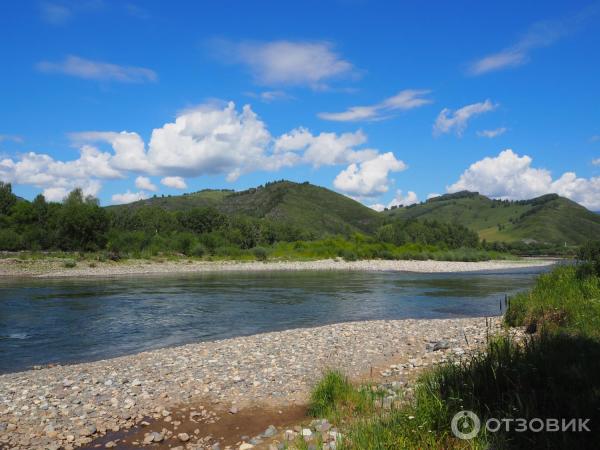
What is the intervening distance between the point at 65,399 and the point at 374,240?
11456cm

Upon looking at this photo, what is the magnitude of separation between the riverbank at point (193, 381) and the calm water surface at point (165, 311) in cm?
338

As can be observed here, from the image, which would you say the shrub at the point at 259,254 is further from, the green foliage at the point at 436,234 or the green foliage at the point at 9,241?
the green foliage at the point at 436,234

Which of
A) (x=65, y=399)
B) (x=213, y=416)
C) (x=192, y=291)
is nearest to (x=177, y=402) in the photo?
(x=213, y=416)

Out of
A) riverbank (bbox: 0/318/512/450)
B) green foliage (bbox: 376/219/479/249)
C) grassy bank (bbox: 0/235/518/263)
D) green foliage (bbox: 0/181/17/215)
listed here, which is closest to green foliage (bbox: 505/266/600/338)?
riverbank (bbox: 0/318/512/450)

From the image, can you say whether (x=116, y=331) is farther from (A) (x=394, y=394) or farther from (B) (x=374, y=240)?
(B) (x=374, y=240)

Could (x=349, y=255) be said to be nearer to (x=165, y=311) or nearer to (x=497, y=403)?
(x=165, y=311)

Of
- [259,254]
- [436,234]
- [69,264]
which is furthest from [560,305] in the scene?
[436,234]

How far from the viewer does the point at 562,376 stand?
18.6ft

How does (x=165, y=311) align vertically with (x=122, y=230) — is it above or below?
below

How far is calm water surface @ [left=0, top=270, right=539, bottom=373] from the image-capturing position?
55.1 ft

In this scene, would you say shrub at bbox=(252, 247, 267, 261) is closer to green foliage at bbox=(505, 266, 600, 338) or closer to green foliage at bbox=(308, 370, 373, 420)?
green foliage at bbox=(505, 266, 600, 338)

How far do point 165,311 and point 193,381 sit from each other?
15.0 meters

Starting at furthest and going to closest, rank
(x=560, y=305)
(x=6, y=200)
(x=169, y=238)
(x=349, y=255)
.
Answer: (x=349, y=255) → (x=169, y=238) → (x=6, y=200) → (x=560, y=305)

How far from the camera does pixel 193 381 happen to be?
10867mm
